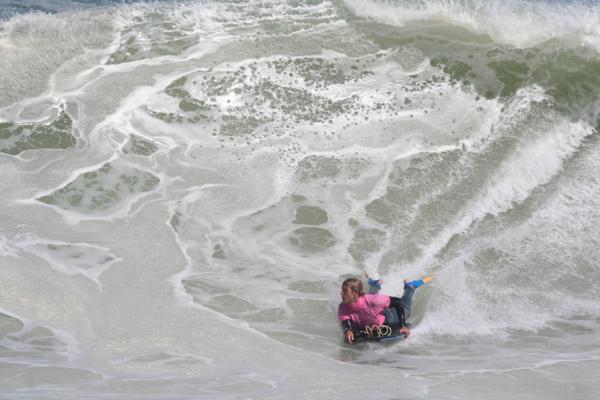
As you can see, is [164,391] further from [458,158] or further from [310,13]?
[310,13]

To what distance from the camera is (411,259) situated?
→ 8062 mm

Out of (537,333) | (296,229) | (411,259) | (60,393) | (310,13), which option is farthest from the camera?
(310,13)

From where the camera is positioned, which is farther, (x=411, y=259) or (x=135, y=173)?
(x=135, y=173)

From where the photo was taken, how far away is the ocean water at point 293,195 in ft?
20.2

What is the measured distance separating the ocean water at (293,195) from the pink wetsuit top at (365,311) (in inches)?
9.9

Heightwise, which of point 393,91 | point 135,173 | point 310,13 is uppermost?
point 310,13

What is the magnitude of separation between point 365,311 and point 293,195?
2.50 m

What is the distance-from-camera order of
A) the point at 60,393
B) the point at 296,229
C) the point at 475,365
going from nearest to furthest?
the point at 60,393
the point at 475,365
the point at 296,229

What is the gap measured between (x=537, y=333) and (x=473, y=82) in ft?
16.4

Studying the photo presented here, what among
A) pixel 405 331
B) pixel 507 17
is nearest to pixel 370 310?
pixel 405 331

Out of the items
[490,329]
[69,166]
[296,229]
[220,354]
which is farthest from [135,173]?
[490,329]

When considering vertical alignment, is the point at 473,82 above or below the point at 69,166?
above

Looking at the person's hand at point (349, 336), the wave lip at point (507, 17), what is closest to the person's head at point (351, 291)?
the person's hand at point (349, 336)

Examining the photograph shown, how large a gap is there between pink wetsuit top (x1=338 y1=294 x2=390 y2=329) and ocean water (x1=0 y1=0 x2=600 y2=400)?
25cm
